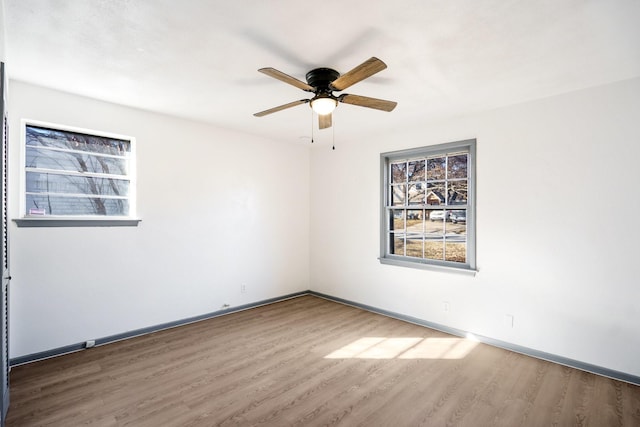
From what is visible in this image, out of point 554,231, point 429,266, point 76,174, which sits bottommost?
point 429,266

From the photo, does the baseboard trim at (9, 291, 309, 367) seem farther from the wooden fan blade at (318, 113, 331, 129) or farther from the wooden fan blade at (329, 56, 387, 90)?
the wooden fan blade at (329, 56, 387, 90)

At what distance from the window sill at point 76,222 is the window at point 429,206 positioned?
3.21 metres

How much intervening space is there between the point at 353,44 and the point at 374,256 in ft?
10.2

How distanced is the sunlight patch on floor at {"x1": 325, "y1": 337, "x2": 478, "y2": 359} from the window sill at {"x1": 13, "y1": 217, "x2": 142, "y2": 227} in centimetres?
263

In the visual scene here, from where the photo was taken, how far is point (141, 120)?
146 inches

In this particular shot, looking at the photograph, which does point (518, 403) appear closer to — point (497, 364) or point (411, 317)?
point (497, 364)

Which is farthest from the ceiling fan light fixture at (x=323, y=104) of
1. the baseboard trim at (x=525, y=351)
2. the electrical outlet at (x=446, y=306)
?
the baseboard trim at (x=525, y=351)

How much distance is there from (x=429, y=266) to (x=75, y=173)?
4123 millimetres

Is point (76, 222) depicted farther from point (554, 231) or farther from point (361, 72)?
point (554, 231)

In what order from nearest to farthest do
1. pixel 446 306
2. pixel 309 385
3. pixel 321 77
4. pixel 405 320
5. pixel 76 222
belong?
pixel 321 77 → pixel 309 385 → pixel 76 222 → pixel 446 306 → pixel 405 320

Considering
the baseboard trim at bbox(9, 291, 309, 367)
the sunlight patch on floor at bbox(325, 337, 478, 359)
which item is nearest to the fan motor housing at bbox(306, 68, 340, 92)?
the sunlight patch on floor at bbox(325, 337, 478, 359)

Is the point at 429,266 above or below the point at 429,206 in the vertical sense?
below

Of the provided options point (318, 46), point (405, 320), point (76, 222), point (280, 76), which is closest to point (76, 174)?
point (76, 222)

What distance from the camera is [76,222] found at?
327 centimetres
